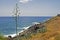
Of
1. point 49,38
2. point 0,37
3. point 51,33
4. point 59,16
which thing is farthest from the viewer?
point 59,16

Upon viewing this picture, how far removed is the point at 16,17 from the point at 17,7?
2.97 ft

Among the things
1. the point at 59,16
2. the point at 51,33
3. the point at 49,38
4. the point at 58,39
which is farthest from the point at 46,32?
the point at 59,16

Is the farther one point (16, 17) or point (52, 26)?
point (52, 26)

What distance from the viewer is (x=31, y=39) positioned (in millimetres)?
25531

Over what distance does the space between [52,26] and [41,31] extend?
3389 millimetres

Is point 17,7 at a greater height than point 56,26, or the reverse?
point 17,7

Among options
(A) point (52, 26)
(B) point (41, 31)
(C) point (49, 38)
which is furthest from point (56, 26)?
(C) point (49, 38)

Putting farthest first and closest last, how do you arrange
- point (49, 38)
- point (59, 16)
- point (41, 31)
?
point (59, 16) < point (41, 31) < point (49, 38)

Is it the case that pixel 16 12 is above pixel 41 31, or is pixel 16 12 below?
above

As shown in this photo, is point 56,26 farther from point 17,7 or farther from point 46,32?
point 17,7

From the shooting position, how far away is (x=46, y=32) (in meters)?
28.2

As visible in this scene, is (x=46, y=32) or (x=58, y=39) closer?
(x=58, y=39)

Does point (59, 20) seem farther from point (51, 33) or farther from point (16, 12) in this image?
point (16, 12)

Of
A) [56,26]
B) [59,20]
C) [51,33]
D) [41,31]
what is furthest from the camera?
[59,20]
